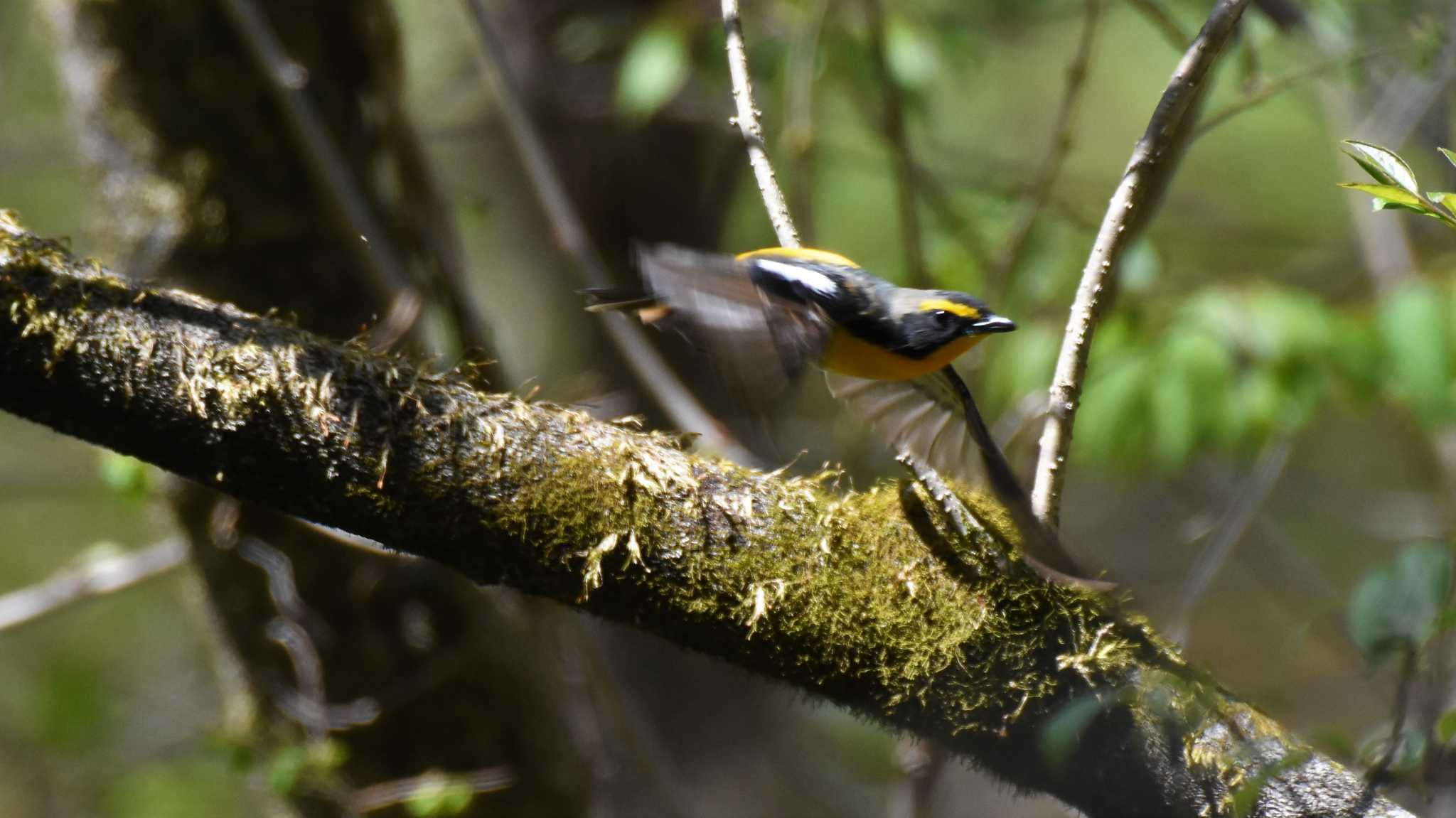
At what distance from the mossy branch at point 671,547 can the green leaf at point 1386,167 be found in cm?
66

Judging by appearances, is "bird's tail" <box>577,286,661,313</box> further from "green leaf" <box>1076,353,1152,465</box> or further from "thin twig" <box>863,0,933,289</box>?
"green leaf" <box>1076,353,1152,465</box>

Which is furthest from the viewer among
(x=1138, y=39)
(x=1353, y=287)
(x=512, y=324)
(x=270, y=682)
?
(x=1138, y=39)

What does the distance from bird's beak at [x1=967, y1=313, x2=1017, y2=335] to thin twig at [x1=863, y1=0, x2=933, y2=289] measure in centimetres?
139

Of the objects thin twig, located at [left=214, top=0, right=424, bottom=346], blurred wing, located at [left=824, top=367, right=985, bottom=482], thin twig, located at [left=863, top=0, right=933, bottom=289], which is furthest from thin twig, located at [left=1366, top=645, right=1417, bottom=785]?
thin twig, located at [left=214, top=0, right=424, bottom=346]

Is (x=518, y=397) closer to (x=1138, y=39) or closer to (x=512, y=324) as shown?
(x=512, y=324)

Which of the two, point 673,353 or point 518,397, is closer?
point 518,397

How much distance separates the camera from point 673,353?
16.4ft

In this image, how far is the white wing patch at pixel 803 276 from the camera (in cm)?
183

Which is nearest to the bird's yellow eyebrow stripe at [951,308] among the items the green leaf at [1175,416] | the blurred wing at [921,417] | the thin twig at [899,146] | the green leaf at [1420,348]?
the blurred wing at [921,417]

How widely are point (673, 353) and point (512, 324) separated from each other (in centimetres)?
123

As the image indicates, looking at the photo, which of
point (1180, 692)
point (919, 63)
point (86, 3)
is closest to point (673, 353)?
point (919, 63)

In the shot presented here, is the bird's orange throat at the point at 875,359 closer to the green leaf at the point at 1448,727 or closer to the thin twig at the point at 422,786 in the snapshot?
the green leaf at the point at 1448,727

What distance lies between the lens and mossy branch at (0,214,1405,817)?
142cm

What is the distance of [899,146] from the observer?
3207 millimetres
